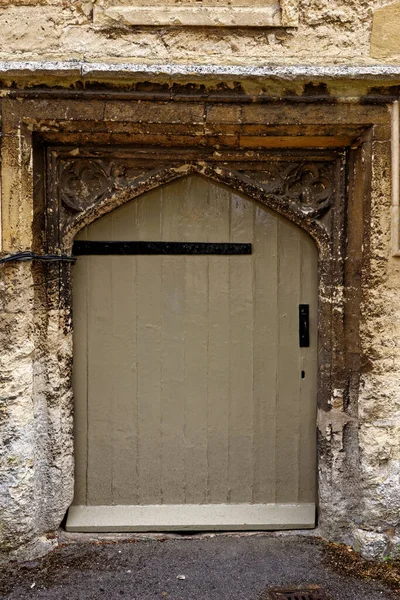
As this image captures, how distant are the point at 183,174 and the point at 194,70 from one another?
0.60 meters

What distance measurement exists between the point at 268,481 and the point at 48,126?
2.45 m

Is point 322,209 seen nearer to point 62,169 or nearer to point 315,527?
point 62,169

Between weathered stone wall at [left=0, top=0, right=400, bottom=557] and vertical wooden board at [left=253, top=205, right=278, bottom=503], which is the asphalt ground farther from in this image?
vertical wooden board at [left=253, top=205, right=278, bottom=503]

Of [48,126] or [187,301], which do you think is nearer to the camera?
[48,126]

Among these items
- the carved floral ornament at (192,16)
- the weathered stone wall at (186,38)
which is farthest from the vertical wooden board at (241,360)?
the carved floral ornament at (192,16)

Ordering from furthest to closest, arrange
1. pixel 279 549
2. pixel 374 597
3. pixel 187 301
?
pixel 187 301 < pixel 279 549 < pixel 374 597

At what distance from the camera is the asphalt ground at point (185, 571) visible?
8.82ft

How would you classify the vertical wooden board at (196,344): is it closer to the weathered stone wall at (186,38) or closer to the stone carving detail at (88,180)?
the stone carving detail at (88,180)

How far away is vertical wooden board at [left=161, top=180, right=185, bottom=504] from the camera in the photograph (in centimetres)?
326

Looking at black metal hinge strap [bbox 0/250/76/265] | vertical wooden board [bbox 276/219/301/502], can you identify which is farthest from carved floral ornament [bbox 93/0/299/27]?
black metal hinge strap [bbox 0/250/76/265]

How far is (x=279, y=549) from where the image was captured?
3.07 metres

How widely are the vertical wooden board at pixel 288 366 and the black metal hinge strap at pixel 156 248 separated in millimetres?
259

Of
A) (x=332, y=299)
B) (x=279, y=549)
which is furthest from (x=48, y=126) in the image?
(x=279, y=549)

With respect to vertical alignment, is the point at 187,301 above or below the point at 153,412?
above
